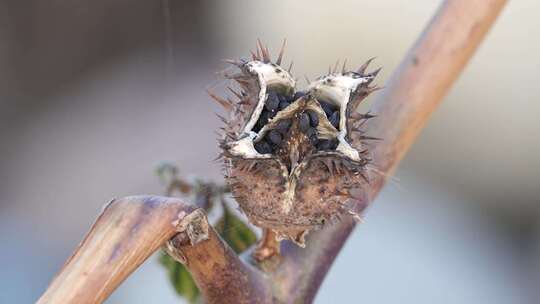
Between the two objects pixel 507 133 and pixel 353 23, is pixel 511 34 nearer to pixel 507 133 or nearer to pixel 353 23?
pixel 507 133

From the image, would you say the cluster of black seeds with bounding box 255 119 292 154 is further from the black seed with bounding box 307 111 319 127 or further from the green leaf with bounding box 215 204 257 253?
the green leaf with bounding box 215 204 257 253

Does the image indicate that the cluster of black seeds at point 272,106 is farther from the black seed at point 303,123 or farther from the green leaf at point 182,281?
the green leaf at point 182,281

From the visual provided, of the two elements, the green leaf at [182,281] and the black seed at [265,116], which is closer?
the black seed at [265,116]

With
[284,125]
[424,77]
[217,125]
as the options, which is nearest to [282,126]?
[284,125]

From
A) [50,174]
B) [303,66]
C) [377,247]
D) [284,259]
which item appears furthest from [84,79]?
[284,259]

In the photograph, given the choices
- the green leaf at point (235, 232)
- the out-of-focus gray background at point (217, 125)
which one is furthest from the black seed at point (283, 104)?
the out-of-focus gray background at point (217, 125)

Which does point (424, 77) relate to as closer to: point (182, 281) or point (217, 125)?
point (182, 281)
